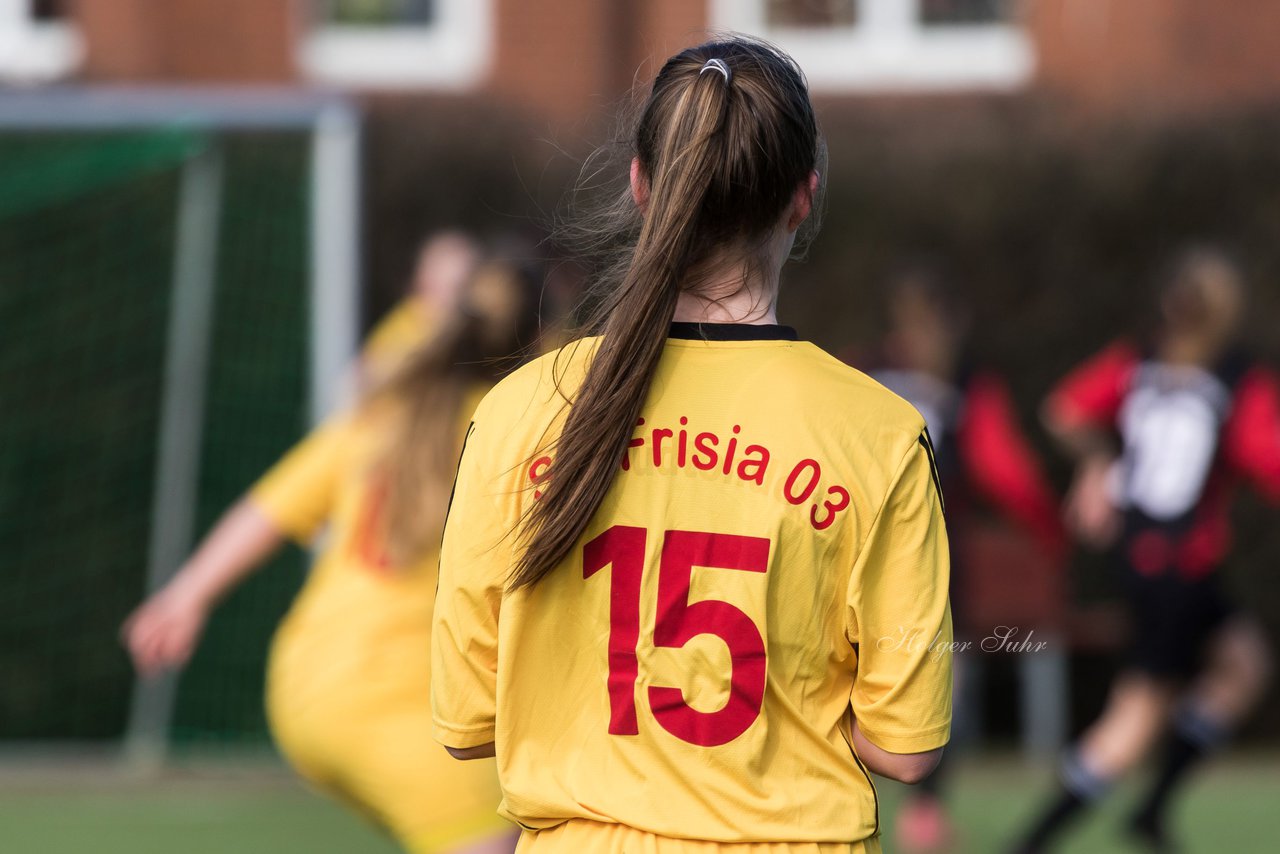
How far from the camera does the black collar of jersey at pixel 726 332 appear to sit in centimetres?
186

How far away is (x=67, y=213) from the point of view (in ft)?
25.2

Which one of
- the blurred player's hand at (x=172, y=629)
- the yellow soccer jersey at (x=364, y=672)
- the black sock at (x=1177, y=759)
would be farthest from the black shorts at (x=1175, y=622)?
the blurred player's hand at (x=172, y=629)

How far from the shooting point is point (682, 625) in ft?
5.97

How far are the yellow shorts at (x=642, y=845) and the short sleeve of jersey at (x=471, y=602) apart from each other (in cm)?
16

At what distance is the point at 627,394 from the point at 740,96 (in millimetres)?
357

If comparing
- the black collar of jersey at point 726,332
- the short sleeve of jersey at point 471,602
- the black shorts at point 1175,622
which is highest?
the black collar of jersey at point 726,332

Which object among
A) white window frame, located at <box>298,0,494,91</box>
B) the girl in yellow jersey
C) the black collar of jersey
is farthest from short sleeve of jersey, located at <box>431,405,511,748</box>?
white window frame, located at <box>298,0,494,91</box>

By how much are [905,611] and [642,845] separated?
38 centimetres

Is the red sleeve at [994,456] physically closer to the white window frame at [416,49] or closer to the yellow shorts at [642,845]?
the yellow shorts at [642,845]

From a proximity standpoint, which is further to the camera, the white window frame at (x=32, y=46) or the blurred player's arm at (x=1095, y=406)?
the white window frame at (x=32, y=46)

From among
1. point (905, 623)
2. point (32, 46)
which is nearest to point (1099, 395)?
point (905, 623)

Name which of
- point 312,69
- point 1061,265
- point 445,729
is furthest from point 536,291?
point 312,69

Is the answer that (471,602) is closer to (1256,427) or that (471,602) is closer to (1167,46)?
(1256,427)

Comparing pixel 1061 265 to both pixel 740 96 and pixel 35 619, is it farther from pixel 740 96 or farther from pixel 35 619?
pixel 740 96
